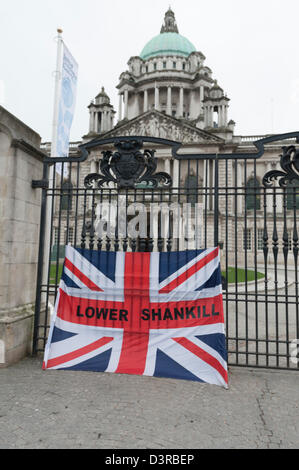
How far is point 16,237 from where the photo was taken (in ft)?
16.9

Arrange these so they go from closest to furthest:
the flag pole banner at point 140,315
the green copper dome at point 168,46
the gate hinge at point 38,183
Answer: the flag pole banner at point 140,315
the gate hinge at point 38,183
the green copper dome at point 168,46

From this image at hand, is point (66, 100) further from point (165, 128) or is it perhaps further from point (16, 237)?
point (165, 128)

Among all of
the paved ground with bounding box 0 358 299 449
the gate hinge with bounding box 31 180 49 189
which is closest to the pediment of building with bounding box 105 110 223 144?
the gate hinge with bounding box 31 180 49 189

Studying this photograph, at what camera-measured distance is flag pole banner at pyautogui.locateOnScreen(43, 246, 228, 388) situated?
4.50 metres

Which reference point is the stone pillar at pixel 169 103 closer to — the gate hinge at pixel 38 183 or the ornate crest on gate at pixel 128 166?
the ornate crest on gate at pixel 128 166

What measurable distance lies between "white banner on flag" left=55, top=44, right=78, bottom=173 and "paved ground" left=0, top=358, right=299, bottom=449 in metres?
6.43

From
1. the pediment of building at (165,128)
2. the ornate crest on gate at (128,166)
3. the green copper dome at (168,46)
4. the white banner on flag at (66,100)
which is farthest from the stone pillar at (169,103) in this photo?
the ornate crest on gate at (128,166)

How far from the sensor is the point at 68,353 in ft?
15.4

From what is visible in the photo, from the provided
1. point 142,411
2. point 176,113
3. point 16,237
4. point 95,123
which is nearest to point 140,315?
point 142,411

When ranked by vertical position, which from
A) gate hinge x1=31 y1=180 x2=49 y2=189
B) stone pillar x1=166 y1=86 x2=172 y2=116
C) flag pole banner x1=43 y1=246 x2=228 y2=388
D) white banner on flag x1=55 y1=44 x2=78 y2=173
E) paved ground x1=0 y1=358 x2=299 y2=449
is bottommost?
paved ground x1=0 y1=358 x2=299 y2=449

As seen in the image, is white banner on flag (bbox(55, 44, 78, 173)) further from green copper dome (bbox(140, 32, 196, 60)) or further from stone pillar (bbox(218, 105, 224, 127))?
green copper dome (bbox(140, 32, 196, 60))

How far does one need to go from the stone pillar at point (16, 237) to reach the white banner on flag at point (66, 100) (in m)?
3.69

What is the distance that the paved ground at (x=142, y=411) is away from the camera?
2936 millimetres
